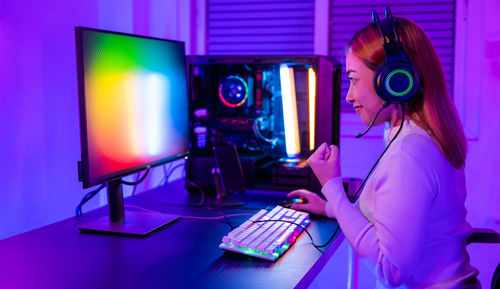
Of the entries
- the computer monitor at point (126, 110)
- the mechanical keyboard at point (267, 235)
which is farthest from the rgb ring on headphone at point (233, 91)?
the mechanical keyboard at point (267, 235)

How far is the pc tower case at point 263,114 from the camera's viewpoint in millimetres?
1686

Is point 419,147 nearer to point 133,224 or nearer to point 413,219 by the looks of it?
point 413,219

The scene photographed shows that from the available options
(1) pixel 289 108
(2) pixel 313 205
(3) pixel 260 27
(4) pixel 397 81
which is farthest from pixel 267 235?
(3) pixel 260 27

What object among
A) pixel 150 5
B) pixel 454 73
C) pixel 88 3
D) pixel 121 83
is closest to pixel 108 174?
pixel 121 83

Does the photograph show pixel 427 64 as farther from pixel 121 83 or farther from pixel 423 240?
pixel 121 83

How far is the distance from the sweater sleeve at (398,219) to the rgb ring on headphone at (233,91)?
34.3 inches

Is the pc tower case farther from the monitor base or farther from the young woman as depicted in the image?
the young woman

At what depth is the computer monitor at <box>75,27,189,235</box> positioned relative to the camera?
3.57 feet

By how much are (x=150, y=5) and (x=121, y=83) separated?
1.50 metres

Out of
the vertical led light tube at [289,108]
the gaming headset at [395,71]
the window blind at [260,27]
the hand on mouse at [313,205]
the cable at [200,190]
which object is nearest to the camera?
the gaming headset at [395,71]

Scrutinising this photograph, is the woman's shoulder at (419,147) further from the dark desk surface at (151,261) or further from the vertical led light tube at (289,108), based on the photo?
the vertical led light tube at (289,108)

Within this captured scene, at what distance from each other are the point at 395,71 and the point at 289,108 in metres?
0.77

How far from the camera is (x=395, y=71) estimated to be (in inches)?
40.1

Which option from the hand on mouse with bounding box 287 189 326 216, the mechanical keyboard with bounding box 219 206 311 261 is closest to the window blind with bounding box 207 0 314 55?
the hand on mouse with bounding box 287 189 326 216
